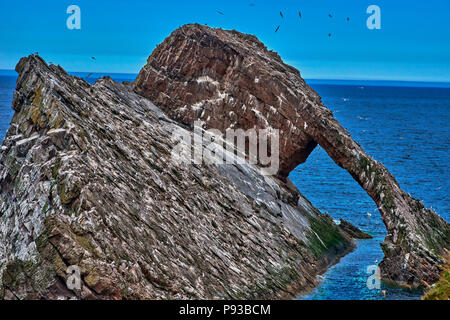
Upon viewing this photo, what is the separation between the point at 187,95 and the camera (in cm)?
5091

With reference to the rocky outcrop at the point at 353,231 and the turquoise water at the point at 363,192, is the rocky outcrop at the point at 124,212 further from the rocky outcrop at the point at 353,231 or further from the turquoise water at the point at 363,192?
the rocky outcrop at the point at 353,231

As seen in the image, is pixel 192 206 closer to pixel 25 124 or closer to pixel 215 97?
pixel 25 124

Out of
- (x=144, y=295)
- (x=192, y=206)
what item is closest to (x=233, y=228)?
(x=192, y=206)

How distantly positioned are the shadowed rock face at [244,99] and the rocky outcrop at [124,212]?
9.27 ft

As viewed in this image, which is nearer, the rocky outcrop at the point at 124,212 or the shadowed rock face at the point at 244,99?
the rocky outcrop at the point at 124,212

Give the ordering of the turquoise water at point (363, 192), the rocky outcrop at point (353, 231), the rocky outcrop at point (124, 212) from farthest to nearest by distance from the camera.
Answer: the rocky outcrop at point (353, 231), the turquoise water at point (363, 192), the rocky outcrop at point (124, 212)

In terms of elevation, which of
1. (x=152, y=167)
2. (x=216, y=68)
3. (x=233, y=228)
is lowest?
(x=233, y=228)

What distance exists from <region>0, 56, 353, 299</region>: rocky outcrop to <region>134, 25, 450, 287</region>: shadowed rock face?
2.83 m

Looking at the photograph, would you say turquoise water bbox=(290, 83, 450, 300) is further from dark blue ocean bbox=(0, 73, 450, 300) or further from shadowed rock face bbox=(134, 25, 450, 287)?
shadowed rock face bbox=(134, 25, 450, 287)

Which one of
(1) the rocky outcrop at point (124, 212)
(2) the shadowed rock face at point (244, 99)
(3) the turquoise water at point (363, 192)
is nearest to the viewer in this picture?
(1) the rocky outcrop at point (124, 212)

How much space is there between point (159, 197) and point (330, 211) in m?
33.7

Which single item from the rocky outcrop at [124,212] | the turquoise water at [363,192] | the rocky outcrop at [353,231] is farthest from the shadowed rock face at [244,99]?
the rocky outcrop at [353,231]

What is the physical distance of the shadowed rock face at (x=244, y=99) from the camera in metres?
49.2

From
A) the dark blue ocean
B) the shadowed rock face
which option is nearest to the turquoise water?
the dark blue ocean
